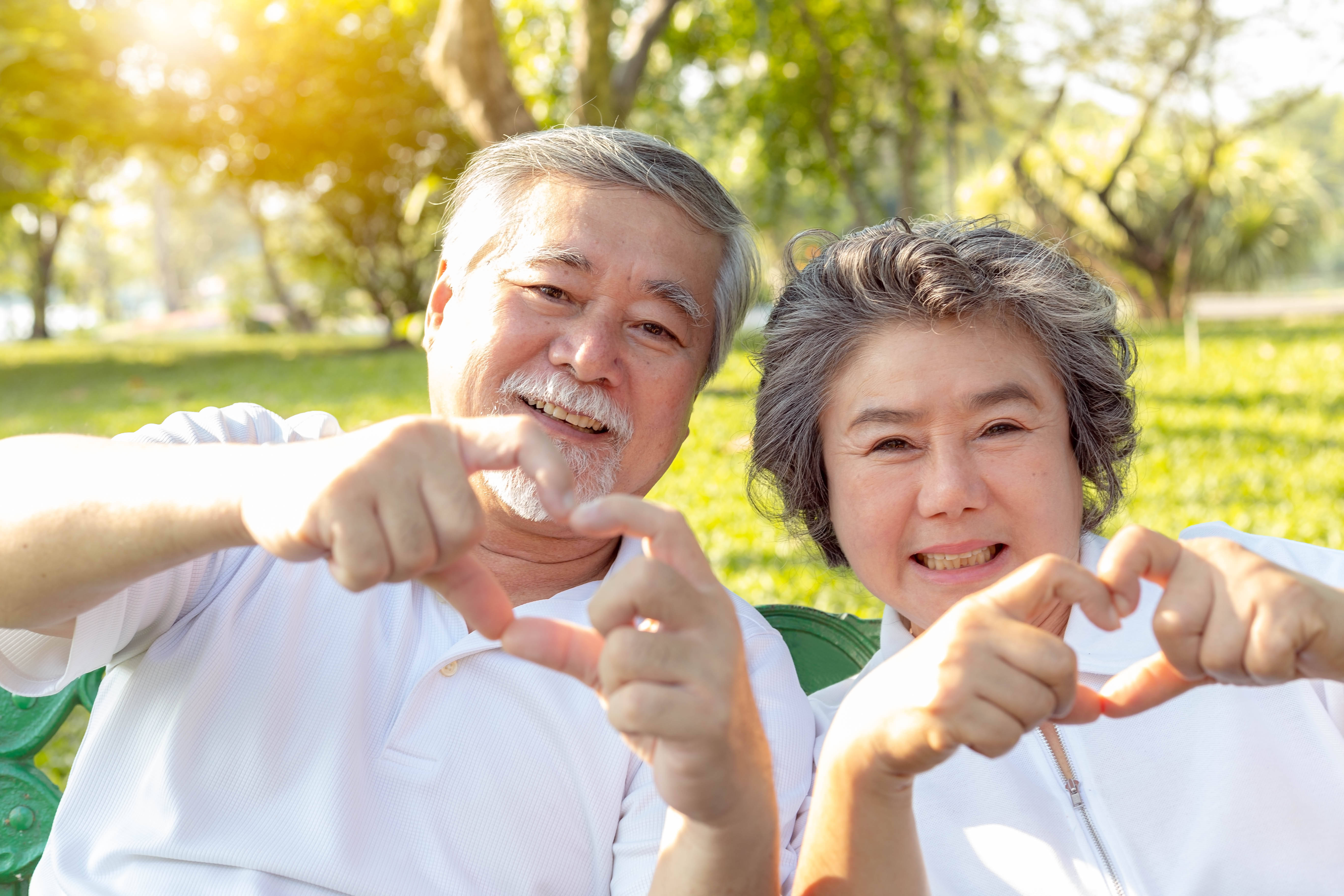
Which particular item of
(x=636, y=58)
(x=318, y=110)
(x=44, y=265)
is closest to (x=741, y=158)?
(x=318, y=110)

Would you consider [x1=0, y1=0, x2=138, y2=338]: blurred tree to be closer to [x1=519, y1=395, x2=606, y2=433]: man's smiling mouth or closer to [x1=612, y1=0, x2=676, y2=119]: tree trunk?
[x1=612, y1=0, x2=676, y2=119]: tree trunk

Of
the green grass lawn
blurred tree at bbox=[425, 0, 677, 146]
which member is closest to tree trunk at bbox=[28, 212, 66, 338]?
the green grass lawn

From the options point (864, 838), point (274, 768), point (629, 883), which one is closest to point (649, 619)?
point (864, 838)

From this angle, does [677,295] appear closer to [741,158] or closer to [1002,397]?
[1002,397]

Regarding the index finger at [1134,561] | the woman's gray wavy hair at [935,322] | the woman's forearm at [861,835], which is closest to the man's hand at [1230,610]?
the index finger at [1134,561]

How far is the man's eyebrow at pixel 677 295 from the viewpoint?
7.50 ft

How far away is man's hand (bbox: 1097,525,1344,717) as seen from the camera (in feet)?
4.09

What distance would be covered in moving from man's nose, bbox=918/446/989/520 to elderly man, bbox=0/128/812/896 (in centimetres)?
45

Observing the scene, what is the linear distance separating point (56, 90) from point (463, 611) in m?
16.9

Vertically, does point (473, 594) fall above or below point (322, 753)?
above

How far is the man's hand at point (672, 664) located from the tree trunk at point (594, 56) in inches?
279

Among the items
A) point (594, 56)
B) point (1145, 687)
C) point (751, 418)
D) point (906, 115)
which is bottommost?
point (751, 418)

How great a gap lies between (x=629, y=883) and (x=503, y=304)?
47.0 inches

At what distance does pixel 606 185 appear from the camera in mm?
2320
